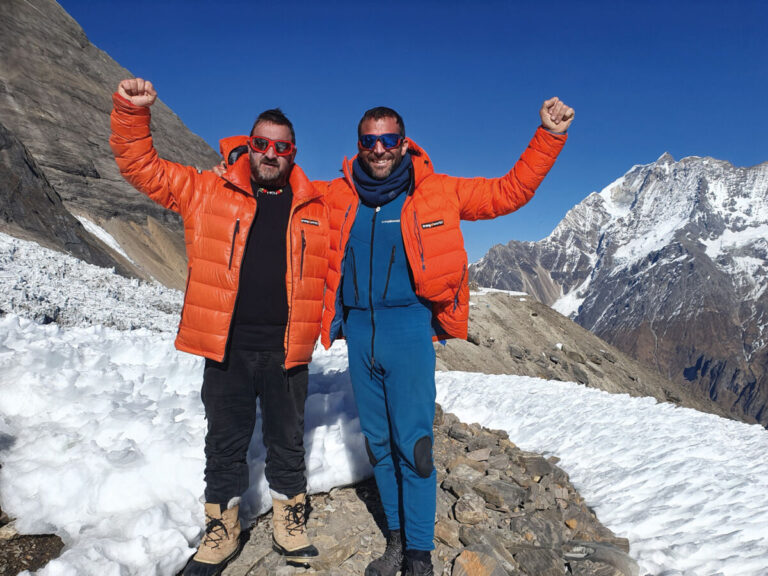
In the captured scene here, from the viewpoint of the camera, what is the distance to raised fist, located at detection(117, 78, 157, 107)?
10.2 ft

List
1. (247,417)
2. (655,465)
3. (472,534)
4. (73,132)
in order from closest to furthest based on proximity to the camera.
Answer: (247,417) < (472,534) < (655,465) < (73,132)

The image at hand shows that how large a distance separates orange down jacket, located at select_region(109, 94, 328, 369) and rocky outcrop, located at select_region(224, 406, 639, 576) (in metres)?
1.48

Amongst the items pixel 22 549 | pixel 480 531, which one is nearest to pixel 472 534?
pixel 480 531

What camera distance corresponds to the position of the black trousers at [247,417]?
3.32 m

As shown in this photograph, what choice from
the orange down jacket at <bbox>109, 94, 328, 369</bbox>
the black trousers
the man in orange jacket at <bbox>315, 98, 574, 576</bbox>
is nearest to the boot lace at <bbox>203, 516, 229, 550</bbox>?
the black trousers

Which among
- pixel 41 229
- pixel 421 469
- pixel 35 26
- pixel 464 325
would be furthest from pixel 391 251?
pixel 35 26

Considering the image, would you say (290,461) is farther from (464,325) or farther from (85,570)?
(464,325)

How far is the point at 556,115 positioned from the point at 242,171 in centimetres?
211

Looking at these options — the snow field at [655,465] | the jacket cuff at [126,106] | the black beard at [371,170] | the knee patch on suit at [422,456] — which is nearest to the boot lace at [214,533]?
the knee patch on suit at [422,456]

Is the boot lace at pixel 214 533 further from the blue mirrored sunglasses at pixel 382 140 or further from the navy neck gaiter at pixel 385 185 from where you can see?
the blue mirrored sunglasses at pixel 382 140

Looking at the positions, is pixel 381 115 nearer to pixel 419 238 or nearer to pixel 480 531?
pixel 419 238

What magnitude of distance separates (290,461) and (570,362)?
28402 millimetres

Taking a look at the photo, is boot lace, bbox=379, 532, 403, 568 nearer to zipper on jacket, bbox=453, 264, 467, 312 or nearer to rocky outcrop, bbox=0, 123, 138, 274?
zipper on jacket, bbox=453, 264, 467, 312

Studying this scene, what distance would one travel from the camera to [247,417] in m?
3.44
